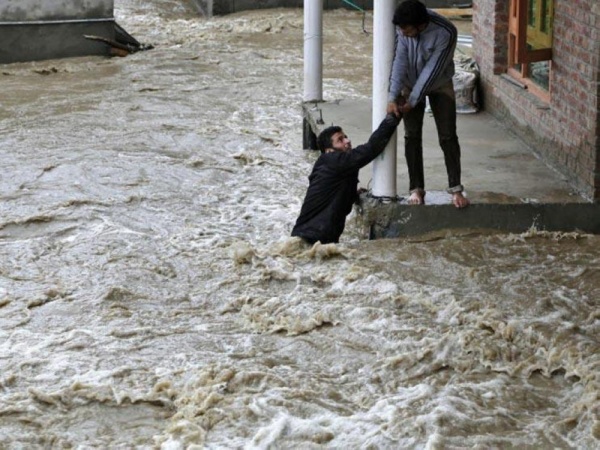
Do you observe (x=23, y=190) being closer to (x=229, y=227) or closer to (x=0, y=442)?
(x=229, y=227)

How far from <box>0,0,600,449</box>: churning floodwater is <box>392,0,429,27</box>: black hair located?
1690 millimetres

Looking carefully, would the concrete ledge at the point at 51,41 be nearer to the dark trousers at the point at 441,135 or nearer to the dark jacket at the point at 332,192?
the dark jacket at the point at 332,192

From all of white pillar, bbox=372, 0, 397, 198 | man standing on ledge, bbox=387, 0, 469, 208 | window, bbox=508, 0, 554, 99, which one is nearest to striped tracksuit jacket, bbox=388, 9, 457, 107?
man standing on ledge, bbox=387, 0, 469, 208

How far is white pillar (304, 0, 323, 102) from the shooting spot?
40.0ft

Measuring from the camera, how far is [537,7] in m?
10.6

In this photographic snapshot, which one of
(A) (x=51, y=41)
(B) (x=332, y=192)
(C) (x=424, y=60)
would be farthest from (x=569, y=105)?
(A) (x=51, y=41)

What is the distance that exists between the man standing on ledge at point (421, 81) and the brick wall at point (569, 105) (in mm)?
1124

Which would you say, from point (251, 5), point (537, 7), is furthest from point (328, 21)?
point (537, 7)

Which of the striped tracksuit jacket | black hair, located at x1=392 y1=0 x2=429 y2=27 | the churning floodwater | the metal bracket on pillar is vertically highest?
black hair, located at x1=392 y1=0 x2=429 y2=27

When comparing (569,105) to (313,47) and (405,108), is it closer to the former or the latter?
(405,108)

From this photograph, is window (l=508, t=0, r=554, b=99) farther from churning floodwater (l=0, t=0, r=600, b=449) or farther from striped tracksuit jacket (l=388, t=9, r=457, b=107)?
churning floodwater (l=0, t=0, r=600, b=449)

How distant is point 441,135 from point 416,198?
537mm

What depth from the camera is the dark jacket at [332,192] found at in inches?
346

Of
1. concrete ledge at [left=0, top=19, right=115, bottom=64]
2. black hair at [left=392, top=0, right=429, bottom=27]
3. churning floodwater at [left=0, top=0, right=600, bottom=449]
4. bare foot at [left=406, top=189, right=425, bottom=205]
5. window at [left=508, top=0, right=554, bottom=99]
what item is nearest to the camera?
churning floodwater at [left=0, top=0, right=600, bottom=449]
